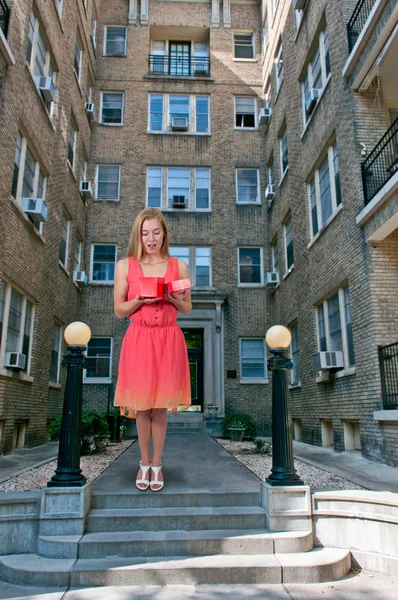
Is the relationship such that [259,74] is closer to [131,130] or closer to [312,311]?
[131,130]

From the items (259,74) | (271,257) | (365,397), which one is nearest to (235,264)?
(271,257)

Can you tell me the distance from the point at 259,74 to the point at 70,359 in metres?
18.5

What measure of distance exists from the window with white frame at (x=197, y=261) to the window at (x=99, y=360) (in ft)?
13.1

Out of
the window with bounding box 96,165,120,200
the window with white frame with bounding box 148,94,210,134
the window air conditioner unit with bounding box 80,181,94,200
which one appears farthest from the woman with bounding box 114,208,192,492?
the window with white frame with bounding box 148,94,210,134

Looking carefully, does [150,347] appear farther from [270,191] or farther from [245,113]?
[245,113]

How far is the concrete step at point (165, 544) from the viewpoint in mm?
3906

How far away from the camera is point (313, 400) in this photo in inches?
460

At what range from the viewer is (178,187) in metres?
18.4

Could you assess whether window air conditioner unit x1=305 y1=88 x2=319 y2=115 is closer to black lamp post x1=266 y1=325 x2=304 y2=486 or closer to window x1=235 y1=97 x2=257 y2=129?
window x1=235 y1=97 x2=257 y2=129

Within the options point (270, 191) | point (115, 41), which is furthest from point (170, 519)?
point (115, 41)

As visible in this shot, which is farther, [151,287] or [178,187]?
[178,187]

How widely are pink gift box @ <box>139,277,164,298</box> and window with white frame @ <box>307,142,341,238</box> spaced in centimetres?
741

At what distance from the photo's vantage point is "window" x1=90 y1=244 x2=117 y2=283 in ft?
57.2

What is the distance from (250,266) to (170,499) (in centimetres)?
1403
